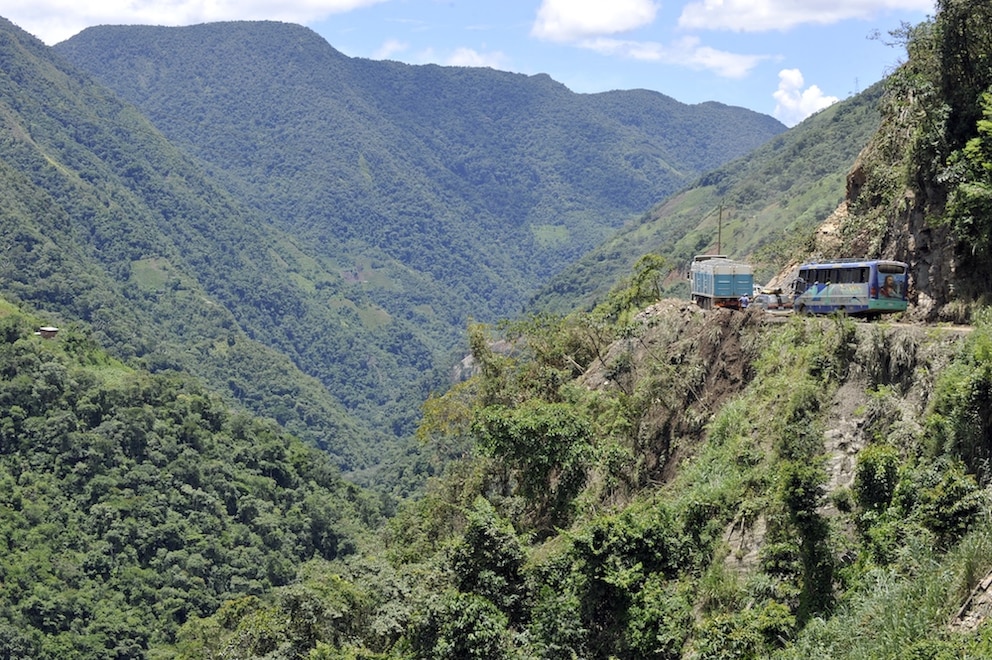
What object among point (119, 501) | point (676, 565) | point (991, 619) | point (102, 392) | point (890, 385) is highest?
point (890, 385)

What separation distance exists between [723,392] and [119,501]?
66442 mm

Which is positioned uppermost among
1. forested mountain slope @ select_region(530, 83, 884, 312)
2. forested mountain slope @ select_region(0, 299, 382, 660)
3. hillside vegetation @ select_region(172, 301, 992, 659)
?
forested mountain slope @ select_region(530, 83, 884, 312)

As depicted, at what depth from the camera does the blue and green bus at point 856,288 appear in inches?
957

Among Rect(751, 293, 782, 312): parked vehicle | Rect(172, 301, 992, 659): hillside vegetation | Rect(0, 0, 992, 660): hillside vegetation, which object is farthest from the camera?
Rect(751, 293, 782, 312): parked vehicle

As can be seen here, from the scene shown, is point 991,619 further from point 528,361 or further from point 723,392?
point 528,361

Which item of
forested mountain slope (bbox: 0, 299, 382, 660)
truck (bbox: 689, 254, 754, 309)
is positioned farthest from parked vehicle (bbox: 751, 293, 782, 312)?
forested mountain slope (bbox: 0, 299, 382, 660)

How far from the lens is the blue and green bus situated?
2430 cm

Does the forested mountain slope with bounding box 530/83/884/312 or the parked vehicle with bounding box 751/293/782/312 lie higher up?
the forested mountain slope with bounding box 530/83/884/312

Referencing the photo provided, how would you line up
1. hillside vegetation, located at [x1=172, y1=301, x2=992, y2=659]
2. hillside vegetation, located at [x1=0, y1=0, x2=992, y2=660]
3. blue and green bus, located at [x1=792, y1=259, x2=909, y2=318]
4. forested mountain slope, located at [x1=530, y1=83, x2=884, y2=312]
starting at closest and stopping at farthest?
hillside vegetation, located at [x1=172, y1=301, x2=992, y2=659] → hillside vegetation, located at [x1=0, y1=0, x2=992, y2=660] → blue and green bus, located at [x1=792, y1=259, x2=909, y2=318] → forested mountain slope, located at [x1=530, y1=83, x2=884, y2=312]

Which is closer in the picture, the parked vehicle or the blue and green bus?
the blue and green bus

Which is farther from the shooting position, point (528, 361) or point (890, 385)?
point (528, 361)

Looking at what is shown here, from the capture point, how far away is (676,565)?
22203 mm

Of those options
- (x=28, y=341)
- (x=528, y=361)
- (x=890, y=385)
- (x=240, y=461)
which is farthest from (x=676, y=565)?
(x=28, y=341)

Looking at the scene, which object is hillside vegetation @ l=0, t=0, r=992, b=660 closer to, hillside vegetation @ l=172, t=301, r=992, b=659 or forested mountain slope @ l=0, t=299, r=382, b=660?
hillside vegetation @ l=172, t=301, r=992, b=659
